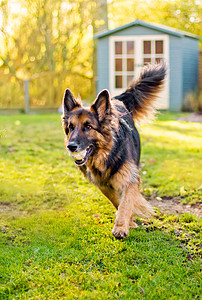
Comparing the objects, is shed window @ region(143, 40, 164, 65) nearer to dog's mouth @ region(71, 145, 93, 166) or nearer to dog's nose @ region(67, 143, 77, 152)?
dog's mouth @ region(71, 145, 93, 166)

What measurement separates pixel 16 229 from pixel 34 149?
462cm

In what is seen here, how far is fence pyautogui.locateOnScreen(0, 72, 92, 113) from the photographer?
62.5 ft

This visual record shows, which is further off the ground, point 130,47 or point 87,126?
point 130,47

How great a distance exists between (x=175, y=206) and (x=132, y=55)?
47.4 ft

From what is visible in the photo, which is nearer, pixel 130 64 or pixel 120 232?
pixel 120 232

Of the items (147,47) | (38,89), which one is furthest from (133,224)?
(38,89)

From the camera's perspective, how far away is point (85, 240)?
3.82m

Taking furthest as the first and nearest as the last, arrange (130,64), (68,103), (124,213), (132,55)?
(130,64) < (132,55) < (68,103) < (124,213)

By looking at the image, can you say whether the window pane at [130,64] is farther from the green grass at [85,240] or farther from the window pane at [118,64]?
the green grass at [85,240]

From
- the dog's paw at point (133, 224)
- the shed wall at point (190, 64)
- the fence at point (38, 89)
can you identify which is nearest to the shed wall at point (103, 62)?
the fence at point (38, 89)

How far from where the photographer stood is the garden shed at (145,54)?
17797 mm

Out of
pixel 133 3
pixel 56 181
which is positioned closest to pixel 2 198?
pixel 56 181

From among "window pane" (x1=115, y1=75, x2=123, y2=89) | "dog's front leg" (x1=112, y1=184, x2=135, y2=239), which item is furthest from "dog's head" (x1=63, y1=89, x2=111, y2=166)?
"window pane" (x1=115, y1=75, x2=123, y2=89)

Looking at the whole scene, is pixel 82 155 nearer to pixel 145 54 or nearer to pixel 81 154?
pixel 81 154
